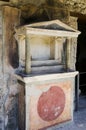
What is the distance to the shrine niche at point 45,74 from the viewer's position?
8.50ft

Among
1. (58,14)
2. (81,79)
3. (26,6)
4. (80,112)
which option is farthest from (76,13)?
(81,79)

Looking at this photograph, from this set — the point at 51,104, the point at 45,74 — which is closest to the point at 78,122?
the point at 51,104

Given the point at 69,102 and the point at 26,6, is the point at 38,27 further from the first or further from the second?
the point at 69,102

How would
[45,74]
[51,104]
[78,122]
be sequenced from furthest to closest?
[78,122] < [51,104] < [45,74]

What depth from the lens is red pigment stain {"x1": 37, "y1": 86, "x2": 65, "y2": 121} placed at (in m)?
2.77

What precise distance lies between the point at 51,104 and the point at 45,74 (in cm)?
50

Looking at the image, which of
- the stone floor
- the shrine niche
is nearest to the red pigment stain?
the shrine niche

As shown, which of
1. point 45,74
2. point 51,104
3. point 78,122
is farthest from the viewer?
point 78,122

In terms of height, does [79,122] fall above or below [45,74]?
below

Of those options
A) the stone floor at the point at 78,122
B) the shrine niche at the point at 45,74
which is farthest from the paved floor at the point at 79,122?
the shrine niche at the point at 45,74

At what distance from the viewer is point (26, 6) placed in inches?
109

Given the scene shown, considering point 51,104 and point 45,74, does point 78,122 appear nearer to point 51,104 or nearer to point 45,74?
point 51,104

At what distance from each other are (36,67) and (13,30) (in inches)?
24.4

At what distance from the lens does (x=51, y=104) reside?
2.88 meters
